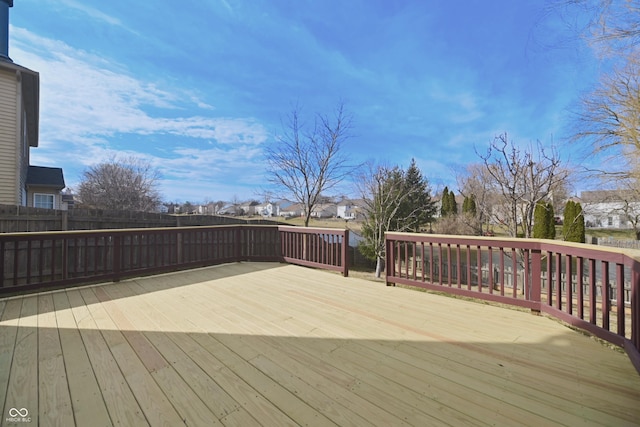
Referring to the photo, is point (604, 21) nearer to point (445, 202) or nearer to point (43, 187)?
point (43, 187)

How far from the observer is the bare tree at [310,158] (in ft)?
35.9

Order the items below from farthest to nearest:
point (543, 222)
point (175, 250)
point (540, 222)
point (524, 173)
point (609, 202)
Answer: point (609, 202) < point (543, 222) < point (540, 222) < point (524, 173) < point (175, 250)

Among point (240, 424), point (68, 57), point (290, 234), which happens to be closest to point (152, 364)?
point (240, 424)

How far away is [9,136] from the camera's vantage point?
7.02 metres

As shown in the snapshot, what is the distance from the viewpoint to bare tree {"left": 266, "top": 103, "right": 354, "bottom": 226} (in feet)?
35.9

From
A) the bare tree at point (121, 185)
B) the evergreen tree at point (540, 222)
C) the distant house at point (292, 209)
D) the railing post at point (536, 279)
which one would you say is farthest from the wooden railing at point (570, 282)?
the bare tree at point (121, 185)

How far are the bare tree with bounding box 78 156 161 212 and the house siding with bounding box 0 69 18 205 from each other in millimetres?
8022

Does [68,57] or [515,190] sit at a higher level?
[68,57]

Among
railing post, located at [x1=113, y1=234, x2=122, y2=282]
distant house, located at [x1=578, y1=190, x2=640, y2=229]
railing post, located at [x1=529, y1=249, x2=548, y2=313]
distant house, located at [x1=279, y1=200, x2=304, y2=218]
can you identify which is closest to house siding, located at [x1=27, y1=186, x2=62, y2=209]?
distant house, located at [x1=279, y1=200, x2=304, y2=218]

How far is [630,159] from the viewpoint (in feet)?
29.7

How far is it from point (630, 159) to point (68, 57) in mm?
17131

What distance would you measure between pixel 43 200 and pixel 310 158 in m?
11.6

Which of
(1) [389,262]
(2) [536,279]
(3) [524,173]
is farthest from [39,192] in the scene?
(3) [524,173]

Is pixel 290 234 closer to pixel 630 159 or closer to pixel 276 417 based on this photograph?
pixel 276 417
